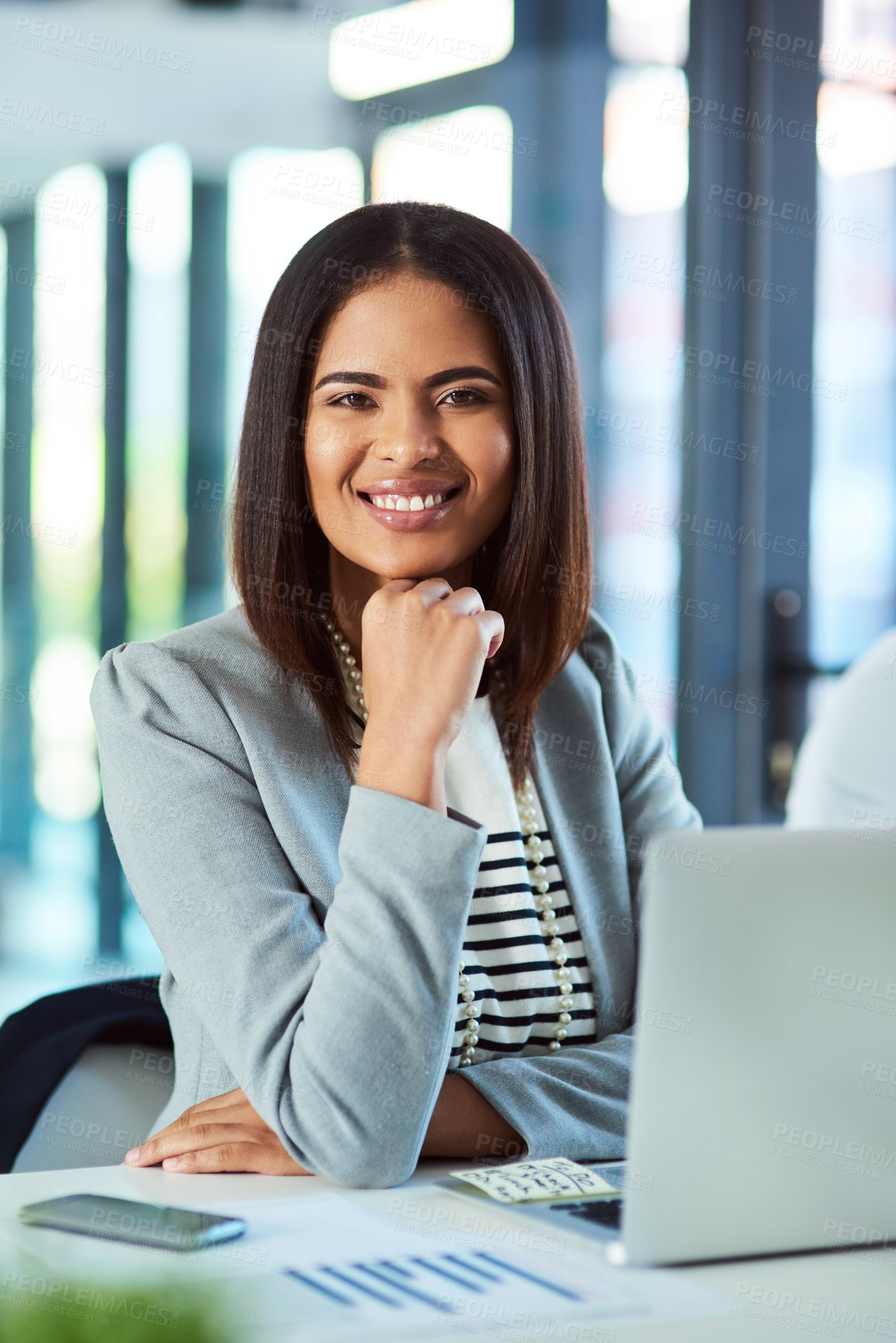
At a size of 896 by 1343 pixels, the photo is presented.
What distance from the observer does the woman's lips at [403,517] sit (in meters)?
1.52

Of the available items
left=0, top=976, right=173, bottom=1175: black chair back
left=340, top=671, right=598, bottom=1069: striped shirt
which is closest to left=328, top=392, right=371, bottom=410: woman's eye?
left=340, top=671, right=598, bottom=1069: striped shirt

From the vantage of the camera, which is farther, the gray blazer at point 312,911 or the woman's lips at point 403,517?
the woman's lips at point 403,517

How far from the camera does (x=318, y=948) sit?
1239 mm

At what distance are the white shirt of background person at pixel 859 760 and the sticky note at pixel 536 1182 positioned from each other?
114 centimetres

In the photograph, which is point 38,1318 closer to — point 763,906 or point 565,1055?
point 763,906

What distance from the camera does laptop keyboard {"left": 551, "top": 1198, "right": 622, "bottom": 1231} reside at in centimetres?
104

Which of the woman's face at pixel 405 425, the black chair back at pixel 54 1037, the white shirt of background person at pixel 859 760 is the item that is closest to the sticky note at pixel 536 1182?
the black chair back at pixel 54 1037

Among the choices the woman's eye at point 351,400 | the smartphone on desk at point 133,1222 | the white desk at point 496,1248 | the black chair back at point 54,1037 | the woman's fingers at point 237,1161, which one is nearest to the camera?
the white desk at point 496,1248

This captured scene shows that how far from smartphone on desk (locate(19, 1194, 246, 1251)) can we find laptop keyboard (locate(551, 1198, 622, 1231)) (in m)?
0.24

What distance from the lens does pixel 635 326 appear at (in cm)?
393

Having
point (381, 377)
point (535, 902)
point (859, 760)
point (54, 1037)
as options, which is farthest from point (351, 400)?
point (859, 760)

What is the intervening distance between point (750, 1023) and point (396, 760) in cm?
46

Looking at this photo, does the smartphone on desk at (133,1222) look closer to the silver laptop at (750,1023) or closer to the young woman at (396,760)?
the young woman at (396,760)

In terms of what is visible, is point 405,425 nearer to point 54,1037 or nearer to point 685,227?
point 54,1037
